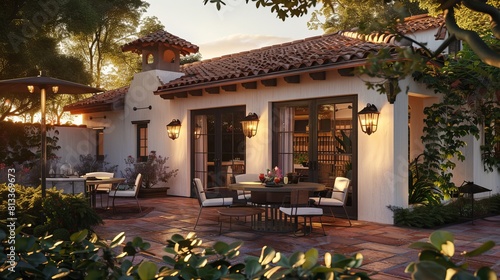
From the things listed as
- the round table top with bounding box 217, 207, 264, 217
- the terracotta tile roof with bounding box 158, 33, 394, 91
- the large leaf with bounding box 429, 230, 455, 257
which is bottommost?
the round table top with bounding box 217, 207, 264, 217

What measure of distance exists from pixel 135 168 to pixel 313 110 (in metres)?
5.74

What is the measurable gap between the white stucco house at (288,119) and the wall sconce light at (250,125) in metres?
0.13

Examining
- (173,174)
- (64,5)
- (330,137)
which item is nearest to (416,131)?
(330,137)

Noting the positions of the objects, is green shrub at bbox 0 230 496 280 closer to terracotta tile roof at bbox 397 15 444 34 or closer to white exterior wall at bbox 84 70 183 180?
terracotta tile roof at bbox 397 15 444 34

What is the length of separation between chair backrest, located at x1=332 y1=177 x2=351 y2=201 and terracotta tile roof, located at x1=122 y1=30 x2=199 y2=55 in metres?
7.58

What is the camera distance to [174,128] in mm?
12445

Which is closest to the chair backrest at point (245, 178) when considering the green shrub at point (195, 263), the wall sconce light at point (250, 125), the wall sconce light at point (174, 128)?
the wall sconce light at point (250, 125)

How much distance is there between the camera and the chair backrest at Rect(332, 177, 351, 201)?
7.80m

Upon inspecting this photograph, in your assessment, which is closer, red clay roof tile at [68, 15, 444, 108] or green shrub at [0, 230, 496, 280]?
green shrub at [0, 230, 496, 280]

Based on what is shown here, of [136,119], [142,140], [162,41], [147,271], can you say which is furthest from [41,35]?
[147,271]

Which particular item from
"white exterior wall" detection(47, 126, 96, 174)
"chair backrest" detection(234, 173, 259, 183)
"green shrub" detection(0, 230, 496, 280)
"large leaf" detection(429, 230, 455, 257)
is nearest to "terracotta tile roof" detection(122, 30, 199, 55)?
"white exterior wall" detection(47, 126, 96, 174)

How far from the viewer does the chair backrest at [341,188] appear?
7801mm

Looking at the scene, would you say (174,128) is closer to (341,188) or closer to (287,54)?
(287,54)

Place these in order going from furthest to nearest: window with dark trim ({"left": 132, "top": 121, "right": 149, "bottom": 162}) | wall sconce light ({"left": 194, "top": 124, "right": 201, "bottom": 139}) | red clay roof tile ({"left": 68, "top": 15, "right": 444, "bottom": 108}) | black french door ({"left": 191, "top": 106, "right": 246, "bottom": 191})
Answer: window with dark trim ({"left": 132, "top": 121, "right": 149, "bottom": 162}), wall sconce light ({"left": 194, "top": 124, "right": 201, "bottom": 139}), black french door ({"left": 191, "top": 106, "right": 246, "bottom": 191}), red clay roof tile ({"left": 68, "top": 15, "right": 444, "bottom": 108})
